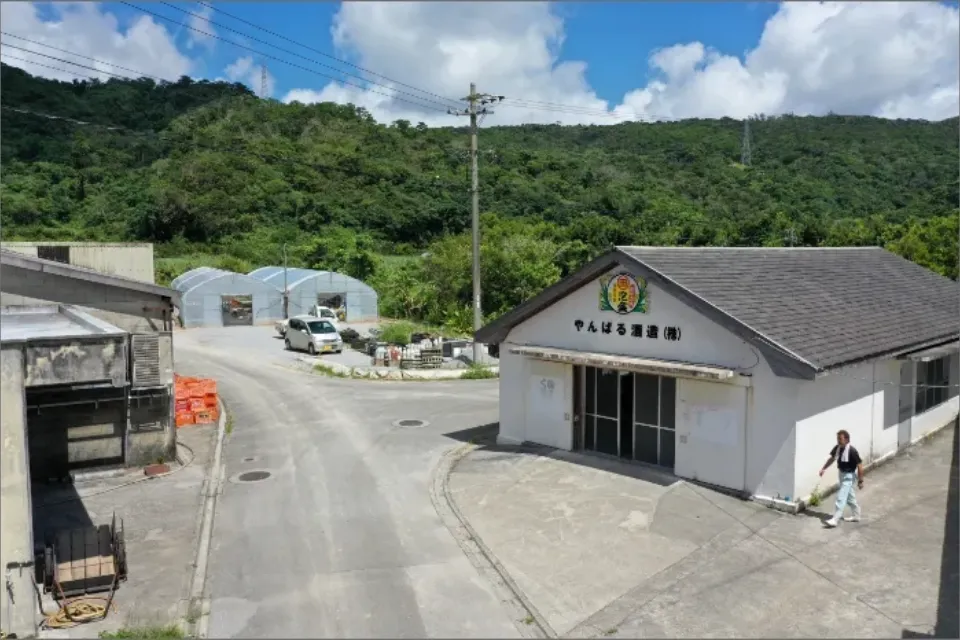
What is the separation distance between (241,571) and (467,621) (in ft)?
11.9

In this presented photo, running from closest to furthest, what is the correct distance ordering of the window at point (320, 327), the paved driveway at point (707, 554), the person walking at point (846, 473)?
the paved driveway at point (707, 554)
the person walking at point (846, 473)
the window at point (320, 327)

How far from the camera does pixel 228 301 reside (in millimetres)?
40312

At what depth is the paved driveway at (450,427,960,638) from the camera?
9.15m

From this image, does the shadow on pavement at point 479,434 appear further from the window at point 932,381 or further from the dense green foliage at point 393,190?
the dense green foliage at point 393,190

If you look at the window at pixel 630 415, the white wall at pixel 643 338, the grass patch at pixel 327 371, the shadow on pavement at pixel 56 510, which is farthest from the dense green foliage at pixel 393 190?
the shadow on pavement at pixel 56 510

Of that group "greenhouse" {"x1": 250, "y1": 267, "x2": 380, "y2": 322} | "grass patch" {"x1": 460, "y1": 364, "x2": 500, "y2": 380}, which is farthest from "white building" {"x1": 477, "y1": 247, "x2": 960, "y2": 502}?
"greenhouse" {"x1": 250, "y1": 267, "x2": 380, "y2": 322}

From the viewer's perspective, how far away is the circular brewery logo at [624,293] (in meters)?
14.7

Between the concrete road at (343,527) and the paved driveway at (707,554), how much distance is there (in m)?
0.99

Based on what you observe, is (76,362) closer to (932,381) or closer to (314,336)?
(932,381)

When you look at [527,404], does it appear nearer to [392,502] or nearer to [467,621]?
[392,502]

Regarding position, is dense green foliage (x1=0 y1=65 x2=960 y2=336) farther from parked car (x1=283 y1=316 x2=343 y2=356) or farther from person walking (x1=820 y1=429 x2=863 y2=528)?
person walking (x1=820 y1=429 x2=863 y2=528)

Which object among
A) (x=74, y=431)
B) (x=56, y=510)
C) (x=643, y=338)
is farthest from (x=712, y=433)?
(x=74, y=431)

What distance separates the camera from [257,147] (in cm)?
7169

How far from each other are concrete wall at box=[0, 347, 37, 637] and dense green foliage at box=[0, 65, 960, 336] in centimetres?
3138
